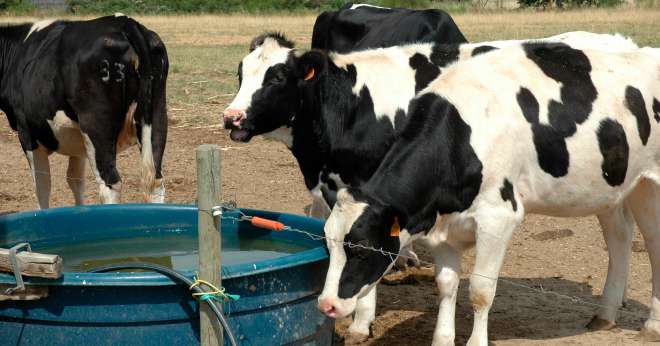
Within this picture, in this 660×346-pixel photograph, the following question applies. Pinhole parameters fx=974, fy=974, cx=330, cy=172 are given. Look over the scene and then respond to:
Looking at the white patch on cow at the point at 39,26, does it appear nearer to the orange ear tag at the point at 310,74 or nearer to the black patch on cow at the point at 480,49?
the orange ear tag at the point at 310,74

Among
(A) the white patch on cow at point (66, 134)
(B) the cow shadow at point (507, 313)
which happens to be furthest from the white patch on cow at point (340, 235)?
(A) the white patch on cow at point (66, 134)

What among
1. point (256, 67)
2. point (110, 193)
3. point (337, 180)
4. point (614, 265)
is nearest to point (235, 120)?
point (256, 67)

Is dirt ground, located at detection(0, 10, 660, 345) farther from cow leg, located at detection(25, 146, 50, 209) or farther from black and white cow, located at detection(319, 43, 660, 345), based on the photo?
cow leg, located at detection(25, 146, 50, 209)

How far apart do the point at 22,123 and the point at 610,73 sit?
4948mm

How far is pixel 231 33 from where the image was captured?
34.9 metres

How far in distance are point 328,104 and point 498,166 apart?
5.43ft

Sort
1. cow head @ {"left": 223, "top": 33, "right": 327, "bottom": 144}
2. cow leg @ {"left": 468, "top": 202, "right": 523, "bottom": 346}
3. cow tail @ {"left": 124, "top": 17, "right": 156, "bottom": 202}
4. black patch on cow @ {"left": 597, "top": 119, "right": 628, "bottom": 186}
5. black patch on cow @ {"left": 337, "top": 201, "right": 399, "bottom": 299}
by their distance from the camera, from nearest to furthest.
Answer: black patch on cow @ {"left": 337, "top": 201, "right": 399, "bottom": 299}, cow leg @ {"left": 468, "top": 202, "right": 523, "bottom": 346}, black patch on cow @ {"left": 597, "top": 119, "right": 628, "bottom": 186}, cow head @ {"left": 223, "top": 33, "right": 327, "bottom": 144}, cow tail @ {"left": 124, "top": 17, "right": 156, "bottom": 202}

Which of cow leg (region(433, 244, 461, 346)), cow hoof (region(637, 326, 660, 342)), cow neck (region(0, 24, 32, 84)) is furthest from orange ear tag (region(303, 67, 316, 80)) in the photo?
cow neck (region(0, 24, 32, 84))

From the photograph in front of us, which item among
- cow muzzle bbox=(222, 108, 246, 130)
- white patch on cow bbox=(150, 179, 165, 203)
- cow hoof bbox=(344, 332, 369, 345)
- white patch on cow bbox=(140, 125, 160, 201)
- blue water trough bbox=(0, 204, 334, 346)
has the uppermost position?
cow muzzle bbox=(222, 108, 246, 130)

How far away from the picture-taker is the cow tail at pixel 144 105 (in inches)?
319

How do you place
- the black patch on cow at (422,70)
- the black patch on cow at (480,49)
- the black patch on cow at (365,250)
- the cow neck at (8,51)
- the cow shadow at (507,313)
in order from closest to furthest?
the black patch on cow at (365,250), the cow shadow at (507,313), the black patch on cow at (422,70), the black patch on cow at (480,49), the cow neck at (8,51)

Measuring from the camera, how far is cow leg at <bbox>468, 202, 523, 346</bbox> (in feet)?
18.5

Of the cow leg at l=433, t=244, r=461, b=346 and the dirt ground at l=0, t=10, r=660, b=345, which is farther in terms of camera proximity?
the dirt ground at l=0, t=10, r=660, b=345

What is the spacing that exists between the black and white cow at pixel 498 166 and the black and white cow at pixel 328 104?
2.66 feet
